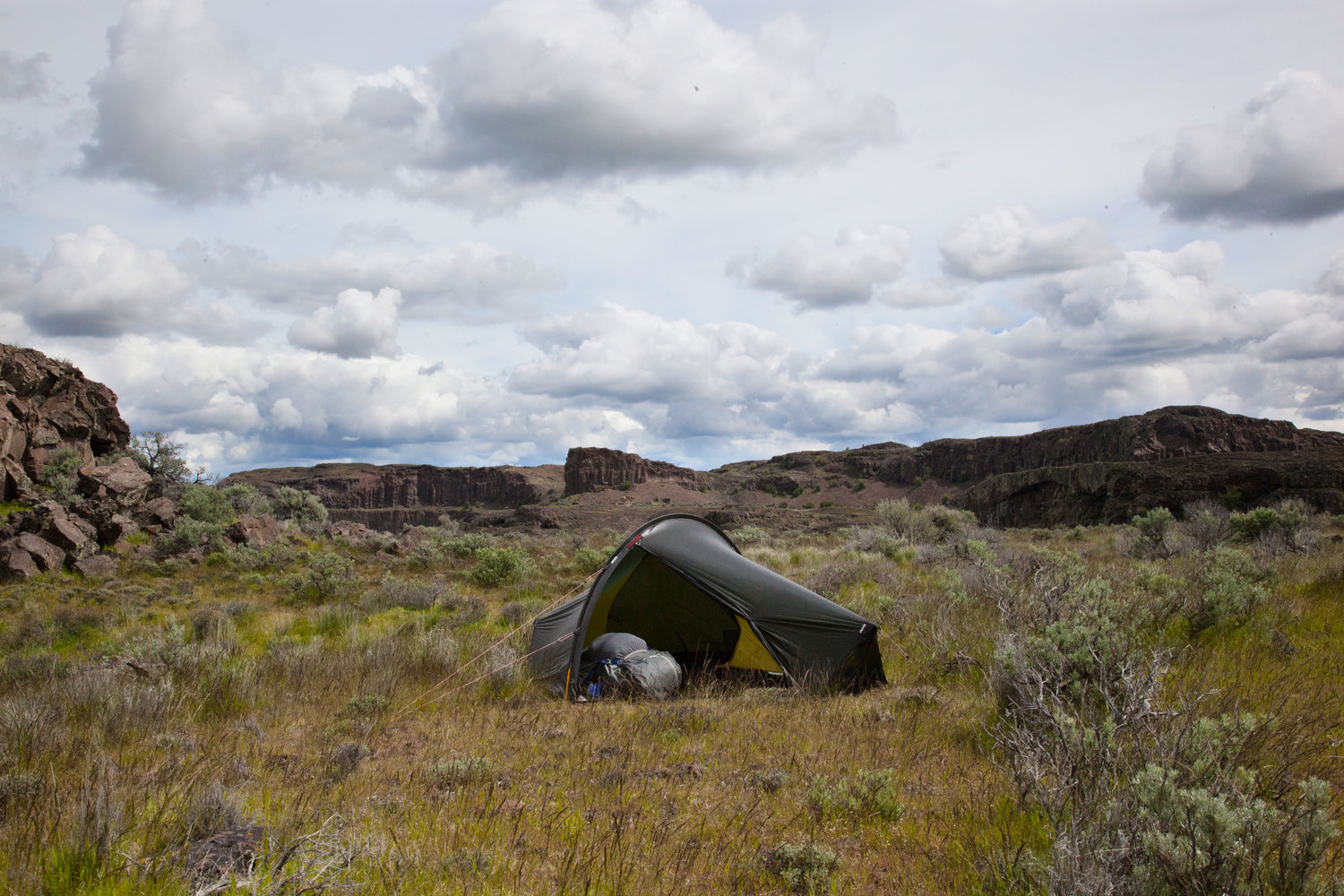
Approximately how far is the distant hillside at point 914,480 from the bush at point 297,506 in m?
30.1

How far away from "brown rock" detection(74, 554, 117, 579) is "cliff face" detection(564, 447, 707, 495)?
272 feet

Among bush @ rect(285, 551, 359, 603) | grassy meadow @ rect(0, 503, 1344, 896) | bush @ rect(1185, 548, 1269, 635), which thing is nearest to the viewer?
grassy meadow @ rect(0, 503, 1344, 896)

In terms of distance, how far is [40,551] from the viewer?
14.0 metres

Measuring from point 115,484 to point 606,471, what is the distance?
84.1 metres

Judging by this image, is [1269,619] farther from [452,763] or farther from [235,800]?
[235,800]

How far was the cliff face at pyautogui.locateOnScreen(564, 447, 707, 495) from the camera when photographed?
10125 cm

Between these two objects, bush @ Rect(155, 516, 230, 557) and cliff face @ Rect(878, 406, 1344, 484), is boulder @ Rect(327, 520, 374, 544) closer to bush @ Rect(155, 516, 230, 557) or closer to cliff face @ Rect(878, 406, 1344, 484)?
bush @ Rect(155, 516, 230, 557)

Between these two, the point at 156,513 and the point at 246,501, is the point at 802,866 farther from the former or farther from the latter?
the point at 246,501

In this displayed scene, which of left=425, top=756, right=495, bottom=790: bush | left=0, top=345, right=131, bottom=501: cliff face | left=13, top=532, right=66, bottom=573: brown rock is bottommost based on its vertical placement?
left=425, top=756, right=495, bottom=790: bush

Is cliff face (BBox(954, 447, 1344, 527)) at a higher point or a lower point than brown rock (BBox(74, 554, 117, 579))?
higher

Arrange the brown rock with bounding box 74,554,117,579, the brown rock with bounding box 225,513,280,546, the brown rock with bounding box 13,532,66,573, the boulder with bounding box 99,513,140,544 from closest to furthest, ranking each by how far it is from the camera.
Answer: the brown rock with bounding box 13,532,66,573 → the brown rock with bounding box 74,554,117,579 → the boulder with bounding box 99,513,140,544 → the brown rock with bounding box 225,513,280,546

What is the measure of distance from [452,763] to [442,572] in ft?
42.6

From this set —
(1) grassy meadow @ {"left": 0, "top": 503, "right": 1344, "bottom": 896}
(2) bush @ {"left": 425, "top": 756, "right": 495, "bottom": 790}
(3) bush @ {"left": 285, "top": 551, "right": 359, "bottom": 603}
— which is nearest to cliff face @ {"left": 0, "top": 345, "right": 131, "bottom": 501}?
(3) bush @ {"left": 285, "top": 551, "right": 359, "bottom": 603}

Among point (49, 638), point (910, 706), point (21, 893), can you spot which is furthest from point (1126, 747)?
point (49, 638)
